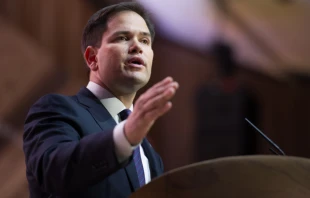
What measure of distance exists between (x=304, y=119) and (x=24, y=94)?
2227 mm

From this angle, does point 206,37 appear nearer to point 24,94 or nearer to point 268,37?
point 268,37

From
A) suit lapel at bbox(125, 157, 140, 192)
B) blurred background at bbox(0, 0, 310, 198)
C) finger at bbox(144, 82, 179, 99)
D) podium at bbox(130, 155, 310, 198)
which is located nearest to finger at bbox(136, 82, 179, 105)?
finger at bbox(144, 82, 179, 99)

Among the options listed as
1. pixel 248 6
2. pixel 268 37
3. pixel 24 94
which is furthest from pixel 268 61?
pixel 24 94

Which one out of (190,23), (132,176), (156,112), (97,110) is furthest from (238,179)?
(190,23)

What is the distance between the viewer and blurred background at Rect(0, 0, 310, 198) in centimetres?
306

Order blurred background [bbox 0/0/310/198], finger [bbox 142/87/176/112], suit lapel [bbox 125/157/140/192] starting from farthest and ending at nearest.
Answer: blurred background [bbox 0/0/310/198] < suit lapel [bbox 125/157/140/192] < finger [bbox 142/87/176/112]

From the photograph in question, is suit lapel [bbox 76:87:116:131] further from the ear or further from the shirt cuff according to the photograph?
the shirt cuff

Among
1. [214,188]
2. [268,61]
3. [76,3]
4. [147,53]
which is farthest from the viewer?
[268,61]

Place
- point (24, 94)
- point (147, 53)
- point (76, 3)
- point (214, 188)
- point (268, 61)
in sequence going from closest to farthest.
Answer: point (214, 188)
point (147, 53)
point (24, 94)
point (76, 3)
point (268, 61)

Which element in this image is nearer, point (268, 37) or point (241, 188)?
point (241, 188)

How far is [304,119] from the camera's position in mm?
4387

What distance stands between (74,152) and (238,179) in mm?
224

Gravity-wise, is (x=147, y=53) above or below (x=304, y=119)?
above

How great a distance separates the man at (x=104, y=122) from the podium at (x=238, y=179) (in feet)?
0.25
